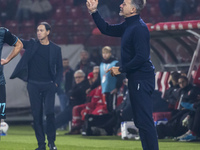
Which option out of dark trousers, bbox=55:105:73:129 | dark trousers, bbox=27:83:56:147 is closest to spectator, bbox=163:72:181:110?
dark trousers, bbox=55:105:73:129

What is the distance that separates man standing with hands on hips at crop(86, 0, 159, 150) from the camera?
6.87 meters

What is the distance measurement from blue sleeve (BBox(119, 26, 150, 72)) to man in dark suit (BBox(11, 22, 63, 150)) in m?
3.43

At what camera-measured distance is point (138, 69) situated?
696cm

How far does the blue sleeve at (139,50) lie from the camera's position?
6.84m

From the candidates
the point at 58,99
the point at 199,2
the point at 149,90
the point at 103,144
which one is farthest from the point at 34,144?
the point at 199,2

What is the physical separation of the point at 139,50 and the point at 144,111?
725 mm

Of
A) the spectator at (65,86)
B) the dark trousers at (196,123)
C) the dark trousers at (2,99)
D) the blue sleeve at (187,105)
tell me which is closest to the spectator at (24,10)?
the spectator at (65,86)

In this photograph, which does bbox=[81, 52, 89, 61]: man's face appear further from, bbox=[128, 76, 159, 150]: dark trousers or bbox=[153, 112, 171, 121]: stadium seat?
bbox=[128, 76, 159, 150]: dark trousers

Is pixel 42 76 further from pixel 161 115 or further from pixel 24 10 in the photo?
pixel 24 10

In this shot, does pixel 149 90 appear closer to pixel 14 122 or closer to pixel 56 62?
Answer: pixel 56 62

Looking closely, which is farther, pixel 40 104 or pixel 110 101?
pixel 110 101

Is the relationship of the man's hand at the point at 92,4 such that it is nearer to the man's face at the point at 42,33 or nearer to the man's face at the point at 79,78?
the man's face at the point at 42,33

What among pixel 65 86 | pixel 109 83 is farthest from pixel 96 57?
pixel 109 83

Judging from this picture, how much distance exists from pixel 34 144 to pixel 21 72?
219cm
